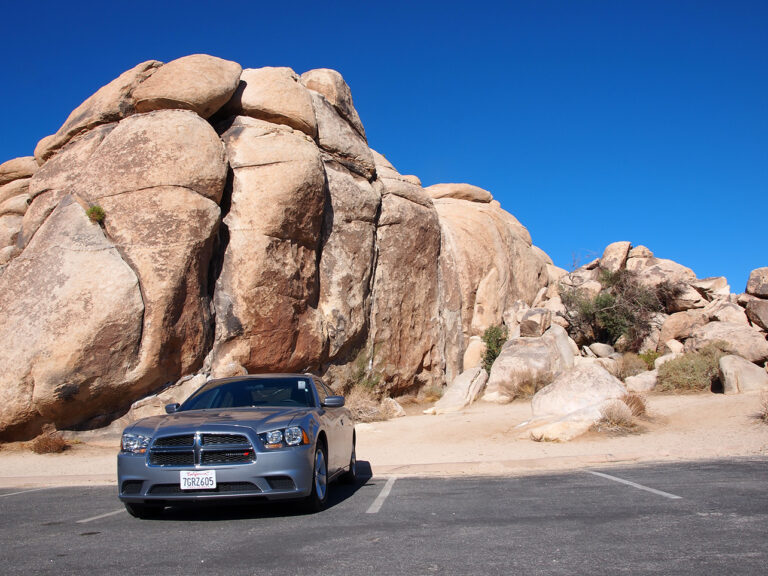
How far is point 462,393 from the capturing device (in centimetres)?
1995

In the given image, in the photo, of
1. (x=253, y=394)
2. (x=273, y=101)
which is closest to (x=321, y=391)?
(x=253, y=394)

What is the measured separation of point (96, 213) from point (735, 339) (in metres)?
18.1

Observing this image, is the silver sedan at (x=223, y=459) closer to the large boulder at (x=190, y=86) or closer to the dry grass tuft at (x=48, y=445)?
the dry grass tuft at (x=48, y=445)

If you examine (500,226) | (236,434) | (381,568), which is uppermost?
(500,226)

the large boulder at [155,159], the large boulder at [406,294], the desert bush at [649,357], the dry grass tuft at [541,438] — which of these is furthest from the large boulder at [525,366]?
the large boulder at [155,159]

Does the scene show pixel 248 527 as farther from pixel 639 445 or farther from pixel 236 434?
pixel 639 445

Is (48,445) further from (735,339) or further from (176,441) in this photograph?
(735,339)

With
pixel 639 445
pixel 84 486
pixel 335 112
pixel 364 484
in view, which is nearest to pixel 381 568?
pixel 364 484

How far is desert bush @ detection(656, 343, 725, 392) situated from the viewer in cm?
1756

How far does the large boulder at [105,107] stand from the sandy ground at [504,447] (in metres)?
8.74

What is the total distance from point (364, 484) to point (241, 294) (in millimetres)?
9396

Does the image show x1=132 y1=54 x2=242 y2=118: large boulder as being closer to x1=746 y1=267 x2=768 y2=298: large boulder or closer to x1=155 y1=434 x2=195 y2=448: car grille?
x1=155 y1=434 x2=195 y2=448: car grille

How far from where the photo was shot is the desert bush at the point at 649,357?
22.1 meters

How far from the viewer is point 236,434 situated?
6309mm
